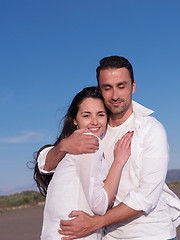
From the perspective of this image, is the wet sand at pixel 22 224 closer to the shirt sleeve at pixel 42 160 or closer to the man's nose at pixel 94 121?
the shirt sleeve at pixel 42 160

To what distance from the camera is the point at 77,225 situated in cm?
295

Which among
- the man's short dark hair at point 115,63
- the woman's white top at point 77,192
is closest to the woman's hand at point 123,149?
the woman's white top at point 77,192

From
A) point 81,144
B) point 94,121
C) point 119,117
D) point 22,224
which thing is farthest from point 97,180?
point 22,224

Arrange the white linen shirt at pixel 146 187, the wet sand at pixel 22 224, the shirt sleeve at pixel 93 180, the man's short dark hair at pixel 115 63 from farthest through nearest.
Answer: the wet sand at pixel 22 224 → the man's short dark hair at pixel 115 63 → the white linen shirt at pixel 146 187 → the shirt sleeve at pixel 93 180

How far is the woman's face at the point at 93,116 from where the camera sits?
354 centimetres

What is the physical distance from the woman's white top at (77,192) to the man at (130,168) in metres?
0.07

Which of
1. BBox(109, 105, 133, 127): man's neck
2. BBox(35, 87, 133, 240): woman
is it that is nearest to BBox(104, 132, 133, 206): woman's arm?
BBox(35, 87, 133, 240): woman

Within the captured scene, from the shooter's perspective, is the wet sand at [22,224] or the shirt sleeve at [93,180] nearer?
the shirt sleeve at [93,180]

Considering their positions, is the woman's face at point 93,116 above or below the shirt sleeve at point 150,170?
above

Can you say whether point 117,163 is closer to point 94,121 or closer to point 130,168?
point 130,168

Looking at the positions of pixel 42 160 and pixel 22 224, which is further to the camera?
pixel 22 224

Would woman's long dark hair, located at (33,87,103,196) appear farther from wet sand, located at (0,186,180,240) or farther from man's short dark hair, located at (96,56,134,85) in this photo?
wet sand, located at (0,186,180,240)

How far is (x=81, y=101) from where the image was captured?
3.68 m

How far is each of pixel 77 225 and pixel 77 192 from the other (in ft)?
0.85
